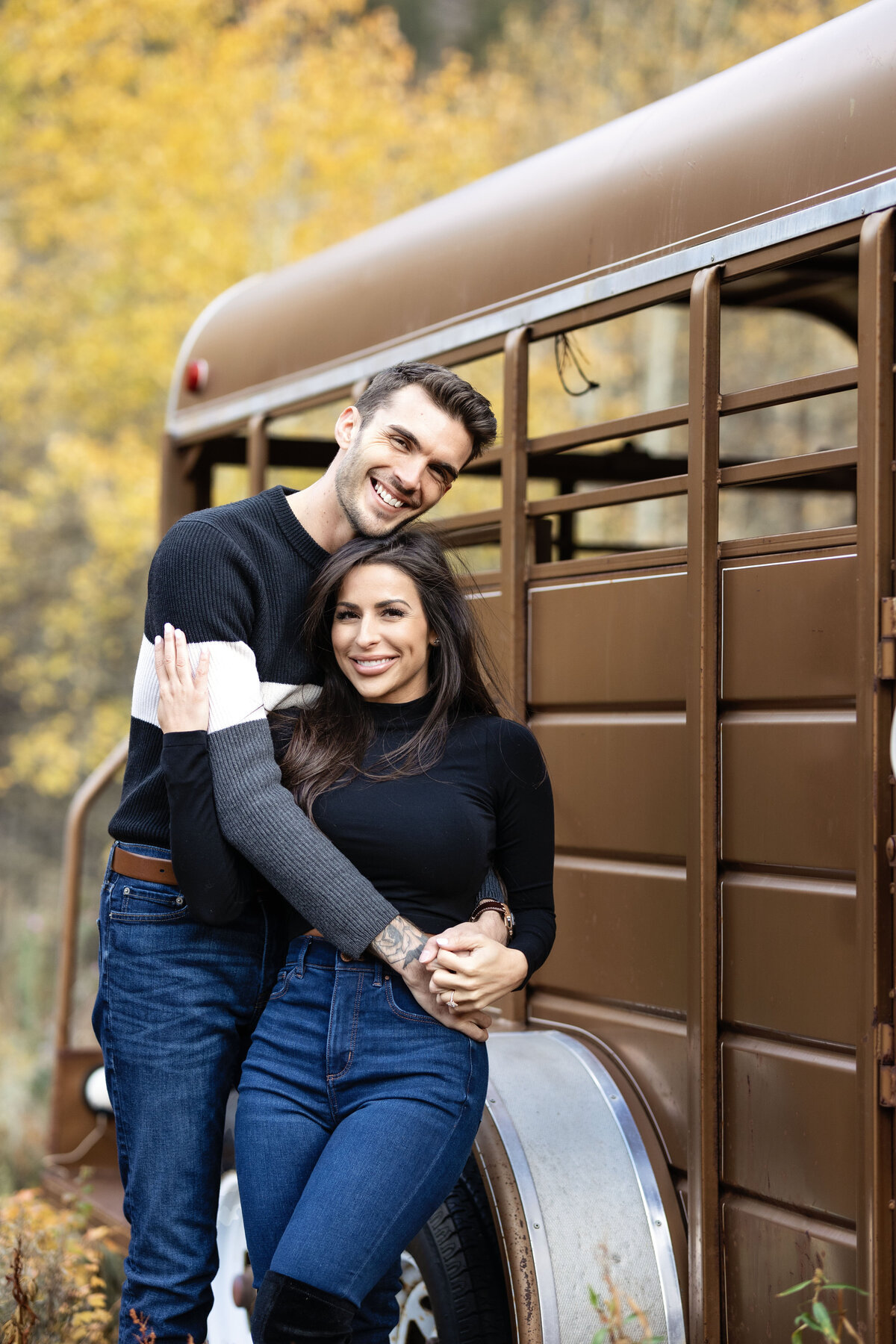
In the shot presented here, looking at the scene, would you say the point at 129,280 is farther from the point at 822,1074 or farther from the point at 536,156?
the point at 822,1074

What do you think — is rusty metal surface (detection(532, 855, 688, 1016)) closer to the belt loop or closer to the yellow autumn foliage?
the belt loop

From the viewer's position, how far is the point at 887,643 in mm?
2203

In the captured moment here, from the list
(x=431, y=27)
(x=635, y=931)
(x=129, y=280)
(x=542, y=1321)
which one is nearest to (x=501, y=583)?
(x=635, y=931)

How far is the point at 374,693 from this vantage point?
7.58ft

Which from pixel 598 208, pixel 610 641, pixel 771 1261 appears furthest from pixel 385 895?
pixel 598 208

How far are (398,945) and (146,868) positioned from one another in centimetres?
44

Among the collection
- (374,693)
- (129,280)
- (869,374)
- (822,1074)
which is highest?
(129,280)

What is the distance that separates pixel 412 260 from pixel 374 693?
5.33ft

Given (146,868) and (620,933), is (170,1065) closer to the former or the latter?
(146,868)

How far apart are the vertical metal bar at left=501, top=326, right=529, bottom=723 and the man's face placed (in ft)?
2.37

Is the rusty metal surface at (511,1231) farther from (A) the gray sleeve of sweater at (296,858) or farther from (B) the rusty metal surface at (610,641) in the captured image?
(B) the rusty metal surface at (610,641)

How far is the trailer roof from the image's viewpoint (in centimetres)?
241

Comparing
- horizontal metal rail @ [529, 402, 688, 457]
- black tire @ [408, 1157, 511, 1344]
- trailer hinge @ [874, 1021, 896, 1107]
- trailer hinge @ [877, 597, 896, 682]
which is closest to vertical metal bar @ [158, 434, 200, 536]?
horizontal metal rail @ [529, 402, 688, 457]

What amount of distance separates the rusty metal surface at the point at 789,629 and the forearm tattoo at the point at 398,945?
2.65 ft
